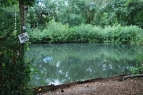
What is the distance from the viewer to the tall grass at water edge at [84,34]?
70.1 ft

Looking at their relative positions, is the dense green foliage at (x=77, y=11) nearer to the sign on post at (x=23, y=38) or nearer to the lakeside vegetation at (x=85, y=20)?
the lakeside vegetation at (x=85, y=20)

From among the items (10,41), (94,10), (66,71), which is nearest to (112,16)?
(94,10)

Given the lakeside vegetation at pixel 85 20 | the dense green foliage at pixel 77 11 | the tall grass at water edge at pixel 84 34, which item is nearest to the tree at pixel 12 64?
the lakeside vegetation at pixel 85 20

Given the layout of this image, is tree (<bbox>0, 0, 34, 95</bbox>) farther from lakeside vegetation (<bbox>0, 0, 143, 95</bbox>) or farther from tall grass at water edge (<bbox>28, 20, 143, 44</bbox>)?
tall grass at water edge (<bbox>28, 20, 143, 44</bbox>)

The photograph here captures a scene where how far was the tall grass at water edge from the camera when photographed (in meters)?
21.4

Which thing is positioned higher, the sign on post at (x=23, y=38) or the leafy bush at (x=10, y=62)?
the sign on post at (x=23, y=38)

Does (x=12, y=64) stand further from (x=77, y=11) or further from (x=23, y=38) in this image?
(x=77, y=11)

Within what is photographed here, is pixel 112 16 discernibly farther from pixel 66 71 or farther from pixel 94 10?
pixel 66 71

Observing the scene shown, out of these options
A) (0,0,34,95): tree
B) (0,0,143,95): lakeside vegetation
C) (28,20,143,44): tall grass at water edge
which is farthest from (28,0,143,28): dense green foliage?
Answer: (0,0,34,95): tree

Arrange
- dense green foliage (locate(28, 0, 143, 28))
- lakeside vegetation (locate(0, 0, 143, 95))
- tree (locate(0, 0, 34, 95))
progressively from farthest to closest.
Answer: dense green foliage (locate(28, 0, 143, 28)), lakeside vegetation (locate(0, 0, 143, 95)), tree (locate(0, 0, 34, 95))

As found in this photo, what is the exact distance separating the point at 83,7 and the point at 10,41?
2700 centimetres

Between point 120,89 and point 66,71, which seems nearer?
point 120,89

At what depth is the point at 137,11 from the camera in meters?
25.2

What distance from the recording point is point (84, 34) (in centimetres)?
2302
